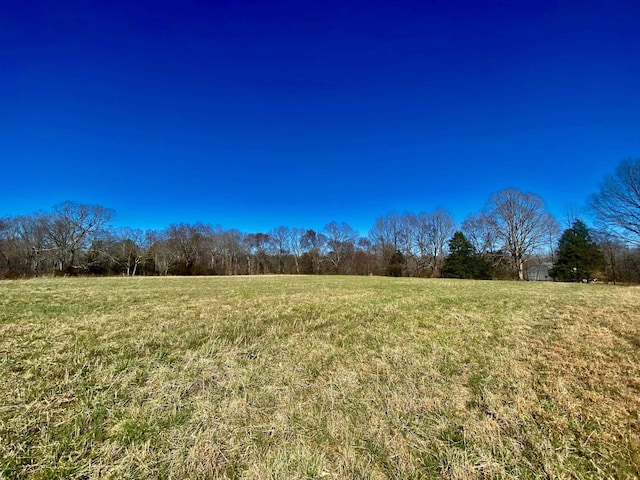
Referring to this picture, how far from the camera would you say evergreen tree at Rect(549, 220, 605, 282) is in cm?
2723

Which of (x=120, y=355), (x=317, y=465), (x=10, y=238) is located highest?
(x=10, y=238)

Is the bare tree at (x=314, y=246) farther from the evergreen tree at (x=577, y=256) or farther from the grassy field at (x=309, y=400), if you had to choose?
the grassy field at (x=309, y=400)

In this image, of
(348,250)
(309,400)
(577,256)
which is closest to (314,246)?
(348,250)

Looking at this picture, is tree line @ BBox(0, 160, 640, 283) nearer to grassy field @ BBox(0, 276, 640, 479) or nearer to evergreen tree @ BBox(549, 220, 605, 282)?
evergreen tree @ BBox(549, 220, 605, 282)

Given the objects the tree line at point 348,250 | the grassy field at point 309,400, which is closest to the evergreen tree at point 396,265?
the tree line at point 348,250

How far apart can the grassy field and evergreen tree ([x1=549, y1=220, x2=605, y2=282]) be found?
30.0 meters

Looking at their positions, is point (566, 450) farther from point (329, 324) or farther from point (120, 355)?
point (120, 355)

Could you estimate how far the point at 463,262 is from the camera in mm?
37375

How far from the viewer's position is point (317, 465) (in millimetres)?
2195

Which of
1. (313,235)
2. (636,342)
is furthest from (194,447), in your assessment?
(313,235)

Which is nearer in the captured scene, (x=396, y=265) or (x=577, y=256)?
(x=577, y=256)

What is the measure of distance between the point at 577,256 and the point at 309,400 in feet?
123

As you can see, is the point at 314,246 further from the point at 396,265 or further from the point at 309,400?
the point at 309,400

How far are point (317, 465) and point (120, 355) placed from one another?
3.20m
